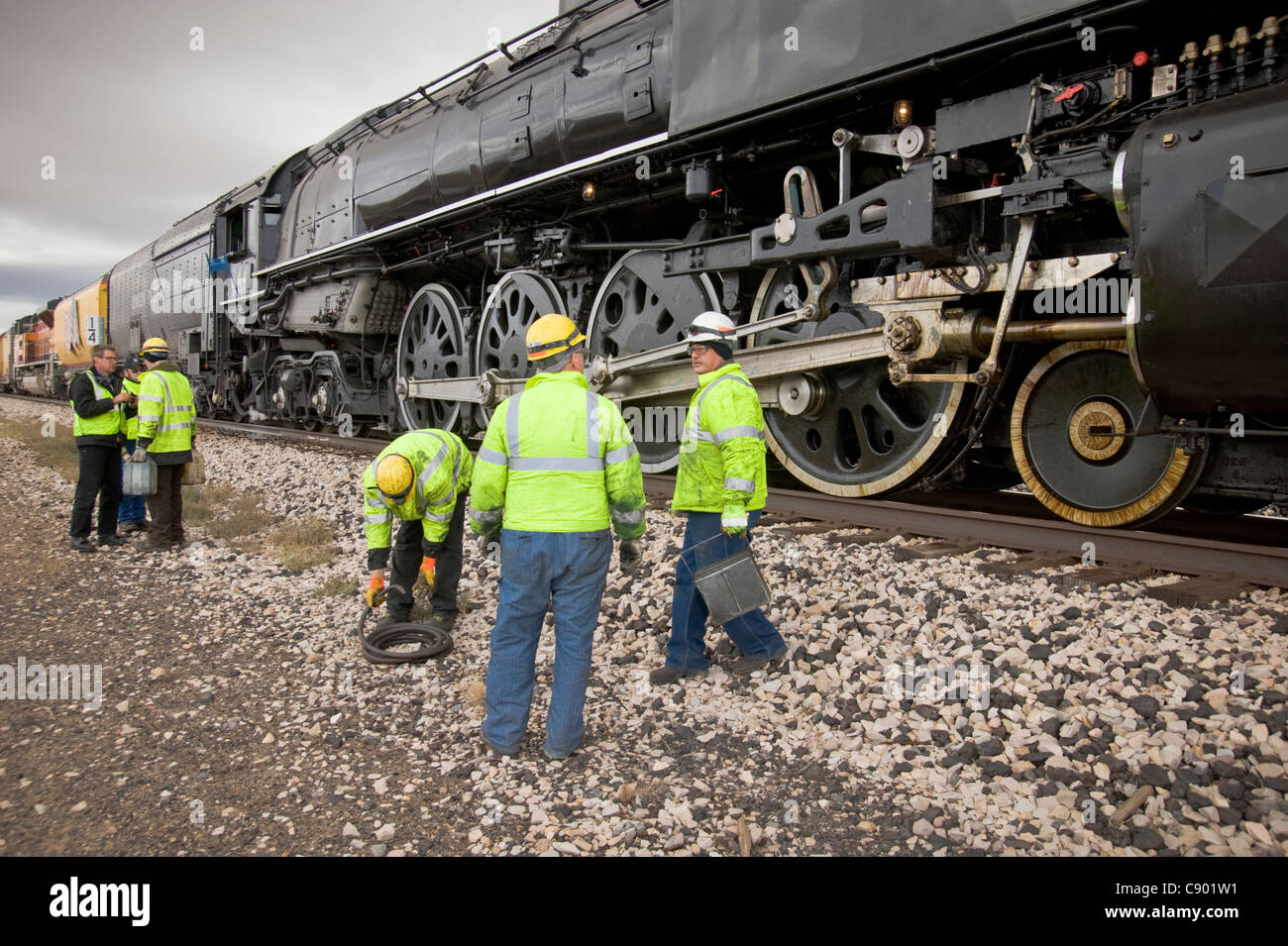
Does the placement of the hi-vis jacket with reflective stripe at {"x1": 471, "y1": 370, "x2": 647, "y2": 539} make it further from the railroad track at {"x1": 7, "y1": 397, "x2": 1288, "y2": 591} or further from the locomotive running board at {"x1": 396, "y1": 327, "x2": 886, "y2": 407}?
the locomotive running board at {"x1": 396, "y1": 327, "x2": 886, "y2": 407}

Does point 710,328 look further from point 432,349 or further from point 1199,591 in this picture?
point 432,349

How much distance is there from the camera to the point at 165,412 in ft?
21.9

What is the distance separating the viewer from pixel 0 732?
332 centimetres

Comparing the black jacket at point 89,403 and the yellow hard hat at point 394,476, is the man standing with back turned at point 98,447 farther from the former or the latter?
the yellow hard hat at point 394,476

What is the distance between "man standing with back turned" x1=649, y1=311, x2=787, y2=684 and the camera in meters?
3.55

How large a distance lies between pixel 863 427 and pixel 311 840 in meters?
4.21

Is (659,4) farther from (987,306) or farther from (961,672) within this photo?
(961,672)

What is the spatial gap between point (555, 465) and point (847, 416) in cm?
331

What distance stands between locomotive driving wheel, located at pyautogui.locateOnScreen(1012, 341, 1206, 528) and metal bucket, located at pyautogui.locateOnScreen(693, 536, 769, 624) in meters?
2.02

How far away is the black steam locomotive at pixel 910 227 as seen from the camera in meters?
3.38

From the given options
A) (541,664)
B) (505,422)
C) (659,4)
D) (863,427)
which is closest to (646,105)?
(659,4)

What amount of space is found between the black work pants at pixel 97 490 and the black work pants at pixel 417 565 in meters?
3.64

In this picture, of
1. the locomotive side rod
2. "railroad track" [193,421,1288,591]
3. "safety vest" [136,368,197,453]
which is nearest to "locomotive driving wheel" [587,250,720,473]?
the locomotive side rod

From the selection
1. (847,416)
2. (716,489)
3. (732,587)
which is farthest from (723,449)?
(847,416)
